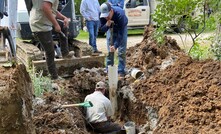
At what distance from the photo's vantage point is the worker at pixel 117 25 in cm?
679

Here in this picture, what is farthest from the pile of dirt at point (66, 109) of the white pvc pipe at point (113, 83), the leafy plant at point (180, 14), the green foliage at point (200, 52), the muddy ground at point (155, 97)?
the green foliage at point (200, 52)

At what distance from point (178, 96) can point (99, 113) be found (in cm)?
167

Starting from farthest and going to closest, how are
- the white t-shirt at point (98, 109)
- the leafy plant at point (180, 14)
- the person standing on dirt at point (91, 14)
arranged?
the person standing on dirt at point (91, 14), the leafy plant at point (180, 14), the white t-shirt at point (98, 109)

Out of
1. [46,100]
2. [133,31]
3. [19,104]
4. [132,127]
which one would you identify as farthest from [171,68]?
[133,31]

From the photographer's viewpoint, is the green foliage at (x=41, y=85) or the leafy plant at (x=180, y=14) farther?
the leafy plant at (x=180, y=14)

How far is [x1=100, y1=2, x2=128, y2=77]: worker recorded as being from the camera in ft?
22.3

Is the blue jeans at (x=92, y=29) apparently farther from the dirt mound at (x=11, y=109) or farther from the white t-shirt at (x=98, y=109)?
the dirt mound at (x=11, y=109)

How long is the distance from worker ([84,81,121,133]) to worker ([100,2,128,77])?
1.12m

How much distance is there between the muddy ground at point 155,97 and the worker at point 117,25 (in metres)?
0.37

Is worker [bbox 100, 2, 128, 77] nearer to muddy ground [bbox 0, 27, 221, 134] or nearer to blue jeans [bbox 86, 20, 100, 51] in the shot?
muddy ground [bbox 0, 27, 221, 134]

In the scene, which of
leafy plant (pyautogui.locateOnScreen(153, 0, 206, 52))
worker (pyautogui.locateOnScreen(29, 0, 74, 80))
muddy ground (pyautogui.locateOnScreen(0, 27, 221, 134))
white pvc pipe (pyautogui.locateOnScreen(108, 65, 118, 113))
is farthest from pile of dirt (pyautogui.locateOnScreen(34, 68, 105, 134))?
leafy plant (pyautogui.locateOnScreen(153, 0, 206, 52))

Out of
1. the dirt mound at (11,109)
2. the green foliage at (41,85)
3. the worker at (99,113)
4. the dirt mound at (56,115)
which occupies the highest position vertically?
the dirt mound at (11,109)

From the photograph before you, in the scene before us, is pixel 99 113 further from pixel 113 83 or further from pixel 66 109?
pixel 113 83

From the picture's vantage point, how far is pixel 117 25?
7094 millimetres
